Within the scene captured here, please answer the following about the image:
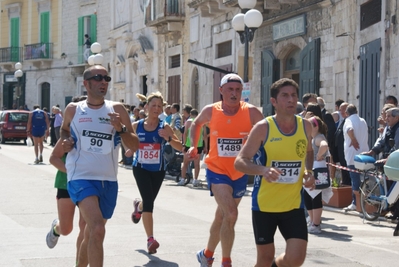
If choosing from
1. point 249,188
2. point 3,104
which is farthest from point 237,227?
point 3,104

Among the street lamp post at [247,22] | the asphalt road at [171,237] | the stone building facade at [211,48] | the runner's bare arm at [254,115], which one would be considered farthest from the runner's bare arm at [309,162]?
the street lamp post at [247,22]

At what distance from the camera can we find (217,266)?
8188mm

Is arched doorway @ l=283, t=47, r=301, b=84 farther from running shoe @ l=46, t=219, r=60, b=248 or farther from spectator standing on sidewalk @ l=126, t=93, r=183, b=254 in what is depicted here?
running shoe @ l=46, t=219, r=60, b=248

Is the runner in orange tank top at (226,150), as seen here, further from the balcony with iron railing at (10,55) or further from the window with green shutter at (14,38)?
the window with green shutter at (14,38)

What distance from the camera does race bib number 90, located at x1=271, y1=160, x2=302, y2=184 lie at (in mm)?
6070

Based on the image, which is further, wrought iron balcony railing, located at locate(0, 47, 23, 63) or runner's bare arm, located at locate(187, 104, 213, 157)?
wrought iron balcony railing, located at locate(0, 47, 23, 63)

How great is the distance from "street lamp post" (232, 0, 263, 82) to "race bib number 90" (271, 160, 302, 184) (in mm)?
11392

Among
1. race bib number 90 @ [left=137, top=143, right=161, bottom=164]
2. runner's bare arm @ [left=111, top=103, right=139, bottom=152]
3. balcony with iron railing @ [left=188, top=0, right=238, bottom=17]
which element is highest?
balcony with iron railing @ [left=188, top=0, right=238, bottom=17]

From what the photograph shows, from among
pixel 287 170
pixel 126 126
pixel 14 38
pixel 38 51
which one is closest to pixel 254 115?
pixel 126 126

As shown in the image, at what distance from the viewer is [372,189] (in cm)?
1243

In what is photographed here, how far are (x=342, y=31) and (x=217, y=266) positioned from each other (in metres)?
12.5

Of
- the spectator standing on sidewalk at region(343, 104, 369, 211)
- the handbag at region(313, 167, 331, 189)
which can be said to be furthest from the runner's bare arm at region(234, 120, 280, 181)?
the spectator standing on sidewalk at region(343, 104, 369, 211)

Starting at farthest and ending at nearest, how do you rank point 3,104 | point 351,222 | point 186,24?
point 3,104, point 186,24, point 351,222

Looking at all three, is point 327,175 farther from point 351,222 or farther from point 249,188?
point 249,188
